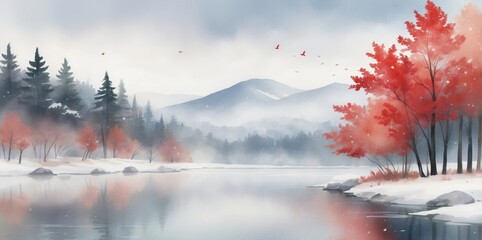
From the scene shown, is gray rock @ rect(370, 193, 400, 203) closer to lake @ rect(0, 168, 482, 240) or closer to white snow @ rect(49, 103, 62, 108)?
lake @ rect(0, 168, 482, 240)

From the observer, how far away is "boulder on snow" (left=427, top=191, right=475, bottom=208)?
29.3 metres

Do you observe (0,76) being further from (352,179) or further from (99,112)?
(352,179)

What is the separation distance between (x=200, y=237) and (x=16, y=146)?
82.1 metres

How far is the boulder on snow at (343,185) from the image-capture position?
165ft

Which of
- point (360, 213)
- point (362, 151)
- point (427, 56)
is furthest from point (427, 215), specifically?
point (362, 151)

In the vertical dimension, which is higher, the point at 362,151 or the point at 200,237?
the point at 362,151

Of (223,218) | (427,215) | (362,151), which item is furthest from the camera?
(362,151)

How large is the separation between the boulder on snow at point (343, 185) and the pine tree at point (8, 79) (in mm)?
76803

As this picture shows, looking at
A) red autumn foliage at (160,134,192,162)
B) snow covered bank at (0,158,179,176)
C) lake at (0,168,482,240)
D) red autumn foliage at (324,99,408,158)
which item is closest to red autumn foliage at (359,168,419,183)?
red autumn foliage at (324,99,408,158)

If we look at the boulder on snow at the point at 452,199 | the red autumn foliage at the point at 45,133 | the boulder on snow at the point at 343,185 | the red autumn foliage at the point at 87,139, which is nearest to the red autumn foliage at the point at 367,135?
the boulder on snow at the point at 343,185

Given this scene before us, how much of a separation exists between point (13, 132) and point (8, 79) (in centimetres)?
2184

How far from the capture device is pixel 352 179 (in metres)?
51.2

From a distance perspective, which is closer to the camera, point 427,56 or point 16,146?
→ point 427,56

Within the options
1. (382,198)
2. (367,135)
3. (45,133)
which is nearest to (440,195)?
(382,198)
